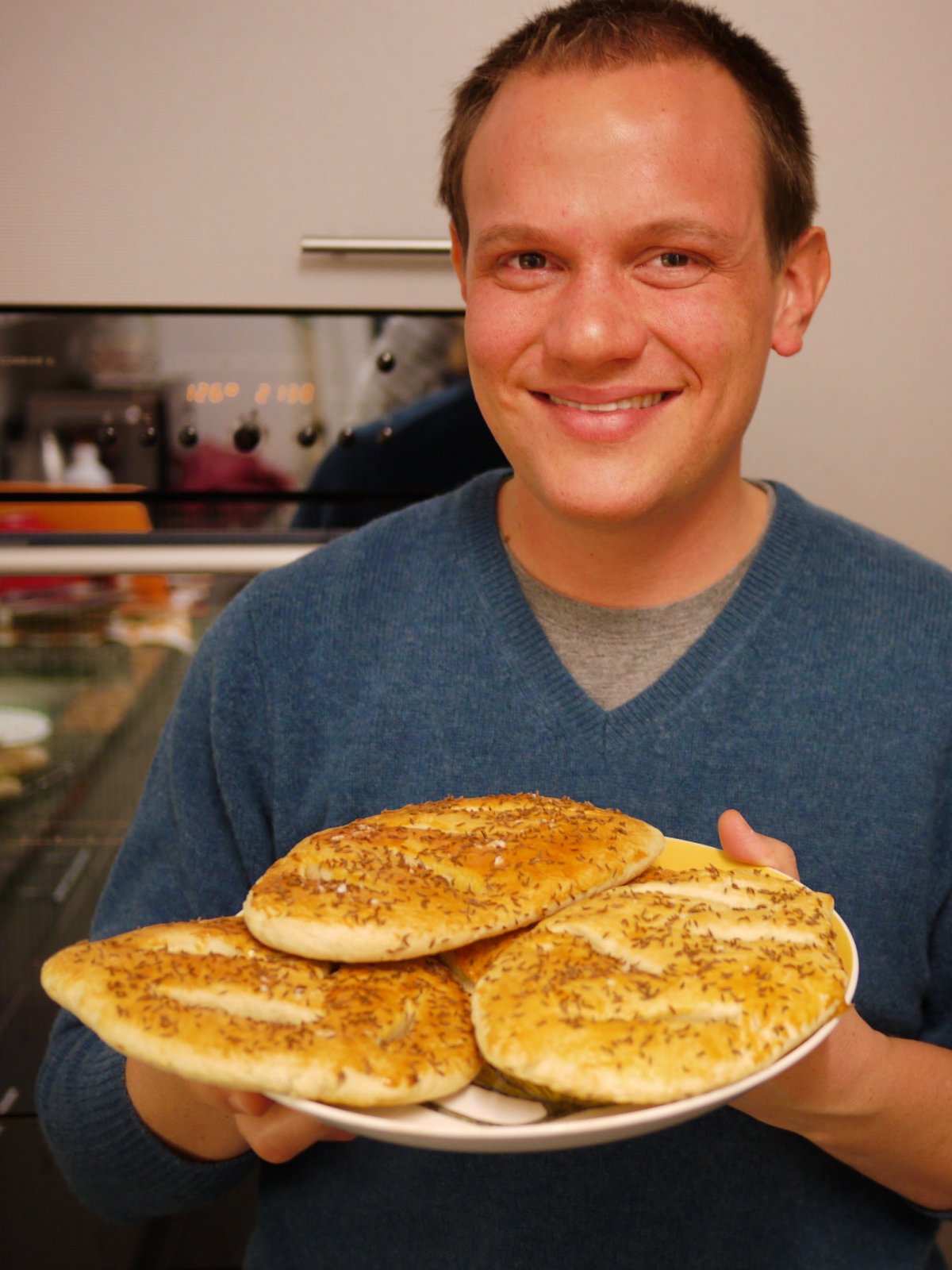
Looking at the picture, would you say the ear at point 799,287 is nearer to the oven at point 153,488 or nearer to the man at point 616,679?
the man at point 616,679

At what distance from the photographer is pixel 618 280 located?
1072 millimetres

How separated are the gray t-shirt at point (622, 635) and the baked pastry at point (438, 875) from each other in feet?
0.98

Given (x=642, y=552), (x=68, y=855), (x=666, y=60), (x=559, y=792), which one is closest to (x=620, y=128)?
(x=666, y=60)

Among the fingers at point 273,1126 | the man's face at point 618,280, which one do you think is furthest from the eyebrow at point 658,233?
the fingers at point 273,1126

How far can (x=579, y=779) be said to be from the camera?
3.86 feet

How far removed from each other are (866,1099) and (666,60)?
996 mm

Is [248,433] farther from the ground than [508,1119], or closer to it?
farther from the ground

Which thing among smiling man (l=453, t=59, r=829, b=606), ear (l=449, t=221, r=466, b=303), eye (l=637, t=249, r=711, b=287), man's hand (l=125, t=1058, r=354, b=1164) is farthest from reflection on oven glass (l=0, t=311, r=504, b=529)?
man's hand (l=125, t=1058, r=354, b=1164)

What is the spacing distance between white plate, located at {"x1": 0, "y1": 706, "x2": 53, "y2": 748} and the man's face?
124cm

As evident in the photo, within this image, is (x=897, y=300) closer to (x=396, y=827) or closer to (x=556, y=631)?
(x=556, y=631)

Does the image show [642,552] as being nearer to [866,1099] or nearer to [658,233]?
[658,233]

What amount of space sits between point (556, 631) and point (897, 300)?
43.2 inches

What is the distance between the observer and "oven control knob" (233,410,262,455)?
192cm

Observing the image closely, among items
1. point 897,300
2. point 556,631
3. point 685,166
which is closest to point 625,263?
point 685,166
